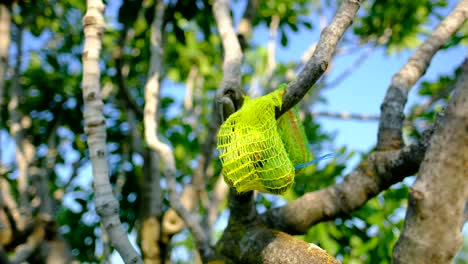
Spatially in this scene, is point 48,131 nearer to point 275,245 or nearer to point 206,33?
point 206,33

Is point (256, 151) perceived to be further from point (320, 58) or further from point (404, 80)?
point (404, 80)

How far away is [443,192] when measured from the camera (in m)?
0.71

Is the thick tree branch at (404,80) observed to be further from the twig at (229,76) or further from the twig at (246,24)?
the twig at (246,24)

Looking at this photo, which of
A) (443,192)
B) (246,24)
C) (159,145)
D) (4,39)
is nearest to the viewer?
(443,192)

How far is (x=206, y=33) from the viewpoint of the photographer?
3.03m

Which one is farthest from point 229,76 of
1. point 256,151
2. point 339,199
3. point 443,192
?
point 443,192

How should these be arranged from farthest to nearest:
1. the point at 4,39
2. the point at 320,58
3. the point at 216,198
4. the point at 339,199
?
the point at 216,198
the point at 4,39
the point at 339,199
the point at 320,58

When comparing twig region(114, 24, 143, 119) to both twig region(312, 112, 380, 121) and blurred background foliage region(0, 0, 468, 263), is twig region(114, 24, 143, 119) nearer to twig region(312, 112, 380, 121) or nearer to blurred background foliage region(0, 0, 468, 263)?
blurred background foliage region(0, 0, 468, 263)

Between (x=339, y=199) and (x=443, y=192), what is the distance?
1120 millimetres

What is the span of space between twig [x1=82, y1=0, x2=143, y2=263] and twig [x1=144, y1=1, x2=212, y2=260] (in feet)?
1.62

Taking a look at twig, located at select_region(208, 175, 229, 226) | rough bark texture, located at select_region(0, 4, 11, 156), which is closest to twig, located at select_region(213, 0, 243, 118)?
rough bark texture, located at select_region(0, 4, 11, 156)

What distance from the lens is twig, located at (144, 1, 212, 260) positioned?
78.0 inches

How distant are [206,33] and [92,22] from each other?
1468mm

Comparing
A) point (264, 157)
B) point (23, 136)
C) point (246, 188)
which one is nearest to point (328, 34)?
point (264, 157)
